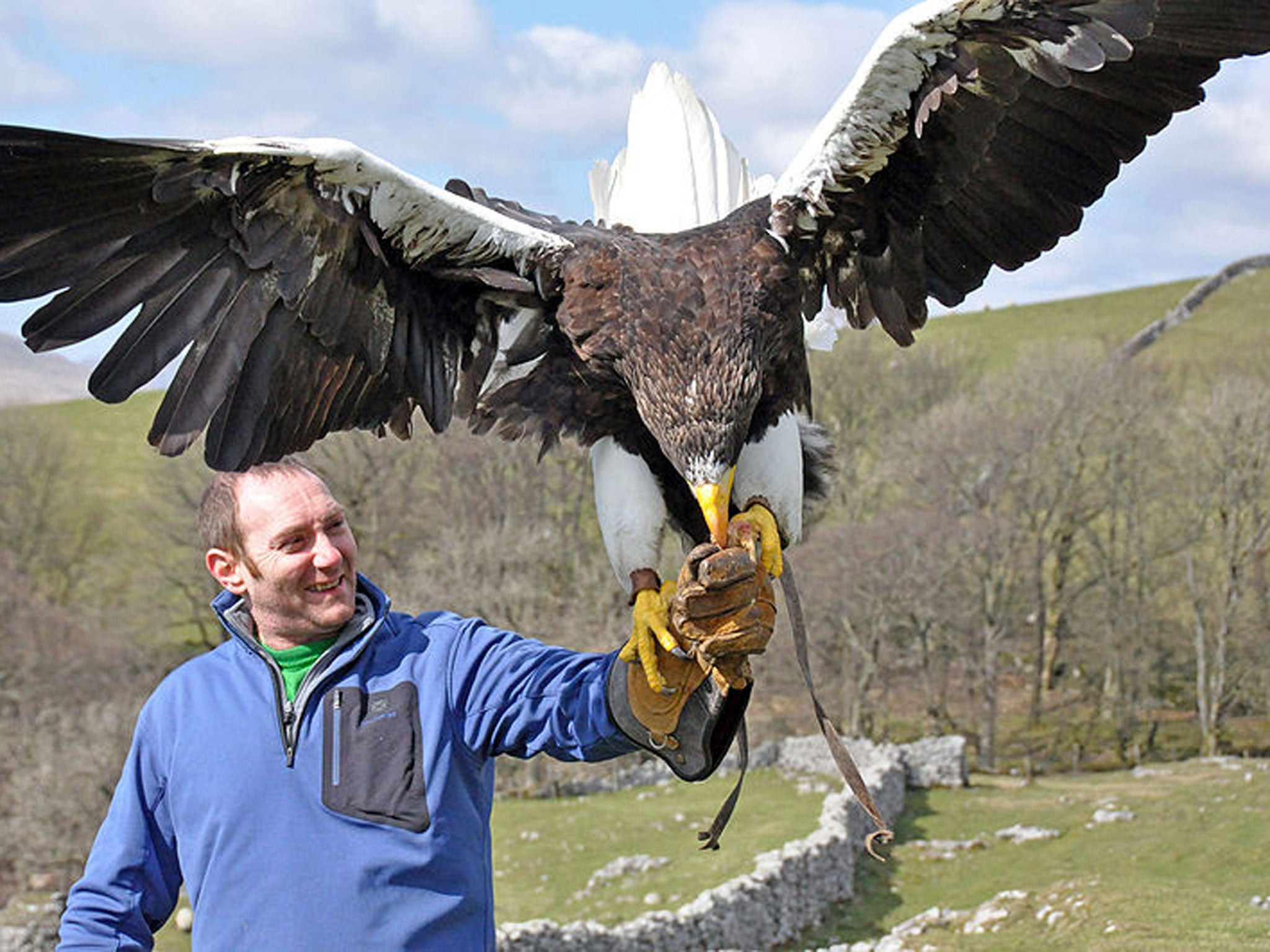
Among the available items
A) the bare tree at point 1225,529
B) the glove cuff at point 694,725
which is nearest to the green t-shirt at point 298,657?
the glove cuff at point 694,725

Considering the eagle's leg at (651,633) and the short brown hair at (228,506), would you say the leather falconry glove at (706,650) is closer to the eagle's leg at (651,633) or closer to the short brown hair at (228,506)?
the eagle's leg at (651,633)

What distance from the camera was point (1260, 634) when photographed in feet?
84.5

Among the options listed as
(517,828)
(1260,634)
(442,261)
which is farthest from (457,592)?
(442,261)

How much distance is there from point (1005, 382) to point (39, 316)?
94.1 feet

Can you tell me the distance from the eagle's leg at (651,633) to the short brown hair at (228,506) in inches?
30.1

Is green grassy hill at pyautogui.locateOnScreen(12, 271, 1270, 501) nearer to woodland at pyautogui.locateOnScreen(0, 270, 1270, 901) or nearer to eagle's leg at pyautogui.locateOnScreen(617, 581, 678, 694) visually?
woodland at pyautogui.locateOnScreen(0, 270, 1270, 901)

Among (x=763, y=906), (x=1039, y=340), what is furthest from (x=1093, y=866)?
(x=1039, y=340)

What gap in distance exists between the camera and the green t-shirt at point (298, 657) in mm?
2672

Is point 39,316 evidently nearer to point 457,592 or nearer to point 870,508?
point 457,592

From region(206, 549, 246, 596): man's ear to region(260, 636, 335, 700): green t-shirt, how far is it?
143mm

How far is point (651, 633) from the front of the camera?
112 inches

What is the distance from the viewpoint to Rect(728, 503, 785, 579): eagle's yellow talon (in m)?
3.10

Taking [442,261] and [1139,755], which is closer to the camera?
[442,261]

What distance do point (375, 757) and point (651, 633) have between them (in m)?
0.65
